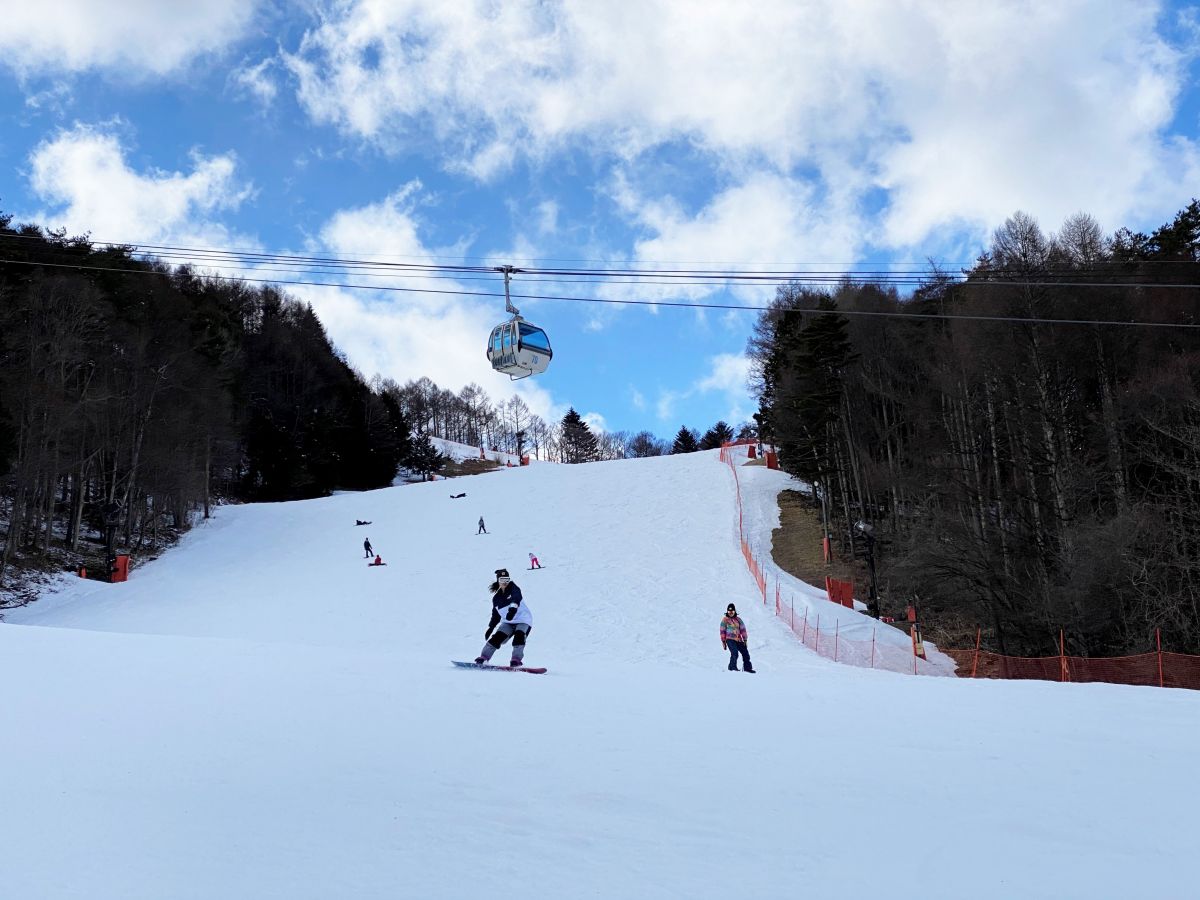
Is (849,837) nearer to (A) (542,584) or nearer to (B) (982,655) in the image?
(B) (982,655)

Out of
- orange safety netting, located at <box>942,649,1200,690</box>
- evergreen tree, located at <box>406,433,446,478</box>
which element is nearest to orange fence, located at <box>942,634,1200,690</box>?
orange safety netting, located at <box>942,649,1200,690</box>

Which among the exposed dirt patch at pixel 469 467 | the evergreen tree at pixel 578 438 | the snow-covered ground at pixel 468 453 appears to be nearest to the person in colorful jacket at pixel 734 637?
the exposed dirt patch at pixel 469 467

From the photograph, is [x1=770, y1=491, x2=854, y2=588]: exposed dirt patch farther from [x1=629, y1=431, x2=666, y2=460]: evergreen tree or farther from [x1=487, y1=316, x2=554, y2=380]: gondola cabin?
[x1=629, y1=431, x2=666, y2=460]: evergreen tree

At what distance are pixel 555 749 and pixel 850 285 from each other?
4404cm

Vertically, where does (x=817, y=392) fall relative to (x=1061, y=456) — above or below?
above

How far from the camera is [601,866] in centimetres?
450

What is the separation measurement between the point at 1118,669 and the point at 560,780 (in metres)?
15.9

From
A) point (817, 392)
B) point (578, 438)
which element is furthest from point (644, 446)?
point (817, 392)

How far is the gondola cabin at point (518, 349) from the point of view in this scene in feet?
54.4

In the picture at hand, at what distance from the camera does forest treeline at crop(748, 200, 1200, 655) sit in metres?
21.1

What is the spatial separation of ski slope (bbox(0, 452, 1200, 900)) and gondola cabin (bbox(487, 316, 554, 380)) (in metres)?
6.48

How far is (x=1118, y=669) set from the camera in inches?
665

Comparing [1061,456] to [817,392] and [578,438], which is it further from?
[578,438]

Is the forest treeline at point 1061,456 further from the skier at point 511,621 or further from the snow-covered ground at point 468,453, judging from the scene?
the snow-covered ground at point 468,453
